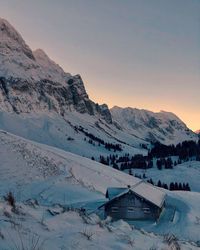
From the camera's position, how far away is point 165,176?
486 feet

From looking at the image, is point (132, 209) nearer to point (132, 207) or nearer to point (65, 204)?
point (132, 207)

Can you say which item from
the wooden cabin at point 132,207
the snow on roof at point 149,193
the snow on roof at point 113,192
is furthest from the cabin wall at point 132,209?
the snow on roof at point 113,192

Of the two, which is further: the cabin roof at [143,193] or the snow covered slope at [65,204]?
the cabin roof at [143,193]

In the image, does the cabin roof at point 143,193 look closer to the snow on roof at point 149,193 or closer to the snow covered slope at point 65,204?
the snow on roof at point 149,193

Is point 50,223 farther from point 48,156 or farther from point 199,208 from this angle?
point 48,156

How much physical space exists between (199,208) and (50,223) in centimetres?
5289

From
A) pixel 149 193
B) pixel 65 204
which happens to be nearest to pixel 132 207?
pixel 149 193

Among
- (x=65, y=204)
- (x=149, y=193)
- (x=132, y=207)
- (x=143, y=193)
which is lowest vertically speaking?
(x=132, y=207)

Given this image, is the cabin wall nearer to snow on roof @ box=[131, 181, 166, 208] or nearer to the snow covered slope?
snow on roof @ box=[131, 181, 166, 208]

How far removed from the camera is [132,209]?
51.9 m

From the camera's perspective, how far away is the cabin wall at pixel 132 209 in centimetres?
5162

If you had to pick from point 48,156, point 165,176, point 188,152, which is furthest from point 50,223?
point 188,152

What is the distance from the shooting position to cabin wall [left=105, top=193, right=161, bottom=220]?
169 ft

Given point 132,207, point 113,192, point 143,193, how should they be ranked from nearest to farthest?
1. point 132,207
2. point 143,193
3. point 113,192
